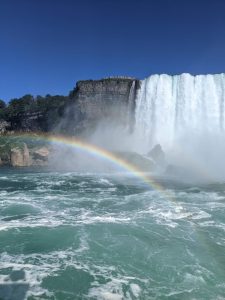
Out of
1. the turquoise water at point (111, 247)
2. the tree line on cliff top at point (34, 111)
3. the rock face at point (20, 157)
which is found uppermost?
the tree line on cliff top at point (34, 111)

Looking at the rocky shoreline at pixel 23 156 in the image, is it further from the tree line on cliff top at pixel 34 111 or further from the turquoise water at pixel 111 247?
the turquoise water at pixel 111 247

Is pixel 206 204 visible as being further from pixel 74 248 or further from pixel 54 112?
pixel 54 112

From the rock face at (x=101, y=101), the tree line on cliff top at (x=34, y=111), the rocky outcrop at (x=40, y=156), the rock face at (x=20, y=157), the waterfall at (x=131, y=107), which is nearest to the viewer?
the rock face at (x=20, y=157)

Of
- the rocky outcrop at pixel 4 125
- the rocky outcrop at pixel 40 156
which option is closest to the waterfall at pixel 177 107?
the rocky outcrop at pixel 40 156

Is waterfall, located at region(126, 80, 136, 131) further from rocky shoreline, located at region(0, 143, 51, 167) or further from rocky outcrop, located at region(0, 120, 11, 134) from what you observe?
rocky outcrop, located at region(0, 120, 11, 134)

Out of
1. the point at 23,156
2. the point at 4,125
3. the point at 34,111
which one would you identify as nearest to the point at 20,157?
the point at 23,156

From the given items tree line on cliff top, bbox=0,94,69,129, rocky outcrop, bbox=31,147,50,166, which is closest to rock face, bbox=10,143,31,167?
rocky outcrop, bbox=31,147,50,166
